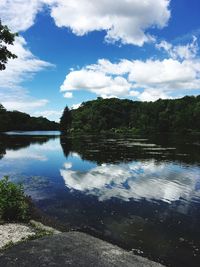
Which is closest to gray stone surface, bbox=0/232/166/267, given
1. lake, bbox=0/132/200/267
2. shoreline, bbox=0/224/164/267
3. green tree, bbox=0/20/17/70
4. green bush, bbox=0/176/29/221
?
shoreline, bbox=0/224/164/267

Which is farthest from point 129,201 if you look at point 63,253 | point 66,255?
point 66,255

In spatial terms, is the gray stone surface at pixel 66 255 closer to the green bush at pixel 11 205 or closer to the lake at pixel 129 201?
the lake at pixel 129 201

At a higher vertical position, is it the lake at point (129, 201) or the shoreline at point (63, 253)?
the shoreline at point (63, 253)

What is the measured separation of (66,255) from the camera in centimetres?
1319

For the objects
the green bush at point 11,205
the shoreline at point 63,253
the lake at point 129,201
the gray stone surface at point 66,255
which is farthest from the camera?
the green bush at point 11,205

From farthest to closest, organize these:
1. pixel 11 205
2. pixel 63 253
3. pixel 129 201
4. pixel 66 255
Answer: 1. pixel 129 201
2. pixel 11 205
3. pixel 63 253
4. pixel 66 255

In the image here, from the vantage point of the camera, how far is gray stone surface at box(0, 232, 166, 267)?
12414 mm

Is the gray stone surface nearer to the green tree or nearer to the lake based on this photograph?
the lake

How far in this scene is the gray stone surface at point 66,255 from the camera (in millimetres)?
12414

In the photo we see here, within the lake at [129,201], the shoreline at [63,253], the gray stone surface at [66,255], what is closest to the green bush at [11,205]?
the shoreline at [63,253]

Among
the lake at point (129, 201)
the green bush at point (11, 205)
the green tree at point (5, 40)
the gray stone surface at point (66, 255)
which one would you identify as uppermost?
the green tree at point (5, 40)

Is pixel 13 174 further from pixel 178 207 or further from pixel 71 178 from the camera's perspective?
pixel 178 207

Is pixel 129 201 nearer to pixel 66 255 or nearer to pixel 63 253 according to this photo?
pixel 63 253

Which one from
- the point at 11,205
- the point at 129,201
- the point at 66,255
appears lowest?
the point at 129,201
